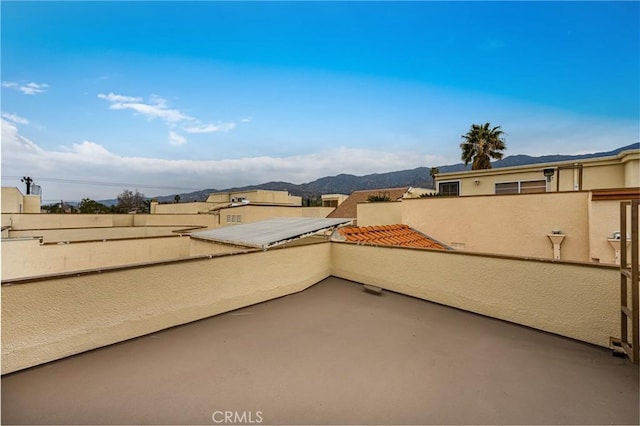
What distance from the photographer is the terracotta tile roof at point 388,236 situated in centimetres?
655

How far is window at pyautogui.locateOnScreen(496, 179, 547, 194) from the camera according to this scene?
10146mm

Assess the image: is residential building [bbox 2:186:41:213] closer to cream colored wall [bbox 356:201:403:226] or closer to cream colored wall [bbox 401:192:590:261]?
cream colored wall [bbox 356:201:403:226]

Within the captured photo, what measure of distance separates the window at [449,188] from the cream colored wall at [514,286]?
29.7ft

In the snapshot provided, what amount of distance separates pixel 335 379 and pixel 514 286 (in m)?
3.13

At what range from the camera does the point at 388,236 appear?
24.3ft

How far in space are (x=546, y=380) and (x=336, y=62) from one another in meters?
15.2

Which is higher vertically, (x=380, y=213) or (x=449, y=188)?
(x=449, y=188)

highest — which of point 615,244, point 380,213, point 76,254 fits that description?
point 380,213

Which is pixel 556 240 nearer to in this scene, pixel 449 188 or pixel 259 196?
pixel 449 188

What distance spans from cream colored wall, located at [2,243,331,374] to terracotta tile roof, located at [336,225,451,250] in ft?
7.34

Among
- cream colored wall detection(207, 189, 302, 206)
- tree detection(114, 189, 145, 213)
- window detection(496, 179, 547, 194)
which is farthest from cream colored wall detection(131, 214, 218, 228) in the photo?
tree detection(114, 189, 145, 213)

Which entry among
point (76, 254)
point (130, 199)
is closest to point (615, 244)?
point (76, 254)

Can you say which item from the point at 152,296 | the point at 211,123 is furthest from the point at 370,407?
the point at 211,123

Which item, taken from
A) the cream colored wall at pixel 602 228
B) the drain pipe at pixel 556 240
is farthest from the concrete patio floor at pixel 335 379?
the cream colored wall at pixel 602 228
